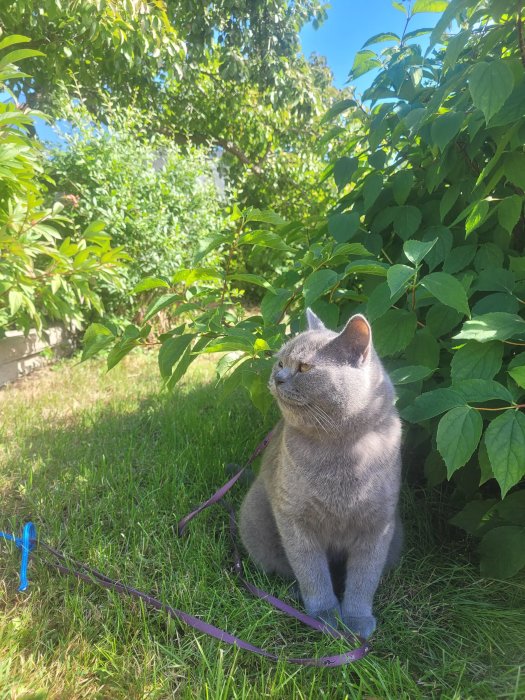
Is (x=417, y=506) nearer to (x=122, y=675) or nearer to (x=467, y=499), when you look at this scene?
(x=467, y=499)

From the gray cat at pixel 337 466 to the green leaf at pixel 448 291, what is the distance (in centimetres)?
20

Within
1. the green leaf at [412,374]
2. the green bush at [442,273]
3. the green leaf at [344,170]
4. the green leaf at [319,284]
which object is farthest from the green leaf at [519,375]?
the green leaf at [344,170]

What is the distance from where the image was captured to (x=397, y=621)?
139 cm

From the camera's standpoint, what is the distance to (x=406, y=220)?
1712 mm

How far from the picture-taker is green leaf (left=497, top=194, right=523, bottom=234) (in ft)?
4.63

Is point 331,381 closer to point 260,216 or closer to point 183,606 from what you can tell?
point 260,216

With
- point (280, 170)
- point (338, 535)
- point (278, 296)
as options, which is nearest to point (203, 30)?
point (280, 170)

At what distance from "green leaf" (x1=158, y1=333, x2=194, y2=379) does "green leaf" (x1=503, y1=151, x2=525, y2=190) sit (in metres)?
1.11

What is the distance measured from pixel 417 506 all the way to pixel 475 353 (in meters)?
0.84

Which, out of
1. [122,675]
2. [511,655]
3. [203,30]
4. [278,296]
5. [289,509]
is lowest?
[511,655]

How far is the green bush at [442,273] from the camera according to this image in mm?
1196

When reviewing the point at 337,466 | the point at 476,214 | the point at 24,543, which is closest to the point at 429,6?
the point at 476,214

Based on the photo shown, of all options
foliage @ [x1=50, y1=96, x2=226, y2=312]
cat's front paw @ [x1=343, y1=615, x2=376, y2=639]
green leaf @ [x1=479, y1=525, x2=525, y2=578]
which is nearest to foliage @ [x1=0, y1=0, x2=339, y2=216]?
foliage @ [x1=50, y1=96, x2=226, y2=312]

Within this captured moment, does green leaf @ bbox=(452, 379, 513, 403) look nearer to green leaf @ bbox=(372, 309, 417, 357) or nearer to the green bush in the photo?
the green bush
